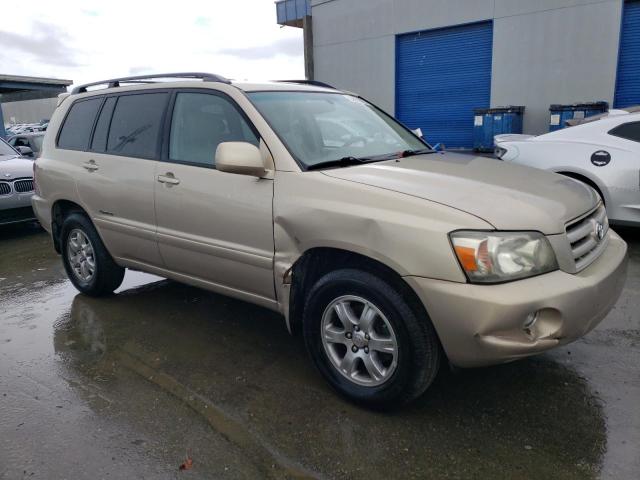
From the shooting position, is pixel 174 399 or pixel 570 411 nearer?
pixel 570 411

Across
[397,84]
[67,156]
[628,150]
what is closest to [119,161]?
[67,156]

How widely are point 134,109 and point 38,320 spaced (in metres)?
1.89

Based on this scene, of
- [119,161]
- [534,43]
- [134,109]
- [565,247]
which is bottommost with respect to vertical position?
[565,247]

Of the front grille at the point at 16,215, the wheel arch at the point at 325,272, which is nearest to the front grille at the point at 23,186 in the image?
the front grille at the point at 16,215

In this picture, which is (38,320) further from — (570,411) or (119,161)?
(570,411)

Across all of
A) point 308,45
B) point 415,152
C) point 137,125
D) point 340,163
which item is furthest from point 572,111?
point 137,125

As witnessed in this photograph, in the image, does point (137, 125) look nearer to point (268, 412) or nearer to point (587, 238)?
point (268, 412)

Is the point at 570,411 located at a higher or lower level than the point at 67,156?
lower

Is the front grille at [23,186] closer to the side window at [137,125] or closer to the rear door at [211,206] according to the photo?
the side window at [137,125]

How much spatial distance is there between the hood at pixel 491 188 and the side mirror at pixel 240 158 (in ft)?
1.34

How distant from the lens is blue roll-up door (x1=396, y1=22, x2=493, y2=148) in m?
12.9

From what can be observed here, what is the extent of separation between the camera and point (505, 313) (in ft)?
7.66

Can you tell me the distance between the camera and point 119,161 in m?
4.12

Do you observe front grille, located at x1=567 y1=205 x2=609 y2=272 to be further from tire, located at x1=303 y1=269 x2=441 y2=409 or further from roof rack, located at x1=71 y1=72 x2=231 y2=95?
roof rack, located at x1=71 y1=72 x2=231 y2=95
